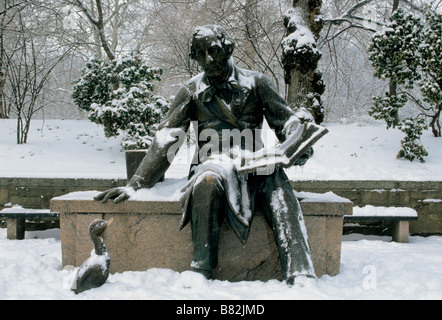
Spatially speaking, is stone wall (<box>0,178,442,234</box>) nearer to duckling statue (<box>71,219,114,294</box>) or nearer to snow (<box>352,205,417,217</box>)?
snow (<box>352,205,417,217</box>)

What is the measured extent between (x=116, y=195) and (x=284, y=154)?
121cm

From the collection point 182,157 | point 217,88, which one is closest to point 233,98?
point 217,88

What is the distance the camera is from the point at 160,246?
2996mm

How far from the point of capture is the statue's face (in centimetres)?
277

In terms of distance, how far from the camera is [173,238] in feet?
9.80

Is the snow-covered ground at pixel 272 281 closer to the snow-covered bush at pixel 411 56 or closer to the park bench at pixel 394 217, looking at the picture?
the park bench at pixel 394 217

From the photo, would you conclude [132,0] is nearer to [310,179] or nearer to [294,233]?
[310,179]

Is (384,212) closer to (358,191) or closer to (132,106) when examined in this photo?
(358,191)

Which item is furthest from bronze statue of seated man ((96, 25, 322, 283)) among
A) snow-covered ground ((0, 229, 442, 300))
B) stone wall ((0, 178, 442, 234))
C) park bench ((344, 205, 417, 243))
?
stone wall ((0, 178, 442, 234))

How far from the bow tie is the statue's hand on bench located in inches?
34.0

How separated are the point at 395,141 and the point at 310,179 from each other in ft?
9.78

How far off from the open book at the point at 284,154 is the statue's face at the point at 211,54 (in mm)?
662

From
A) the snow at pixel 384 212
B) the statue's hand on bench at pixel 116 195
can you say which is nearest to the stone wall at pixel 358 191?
the snow at pixel 384 212

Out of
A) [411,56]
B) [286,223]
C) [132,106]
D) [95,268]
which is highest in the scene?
[411,56]
